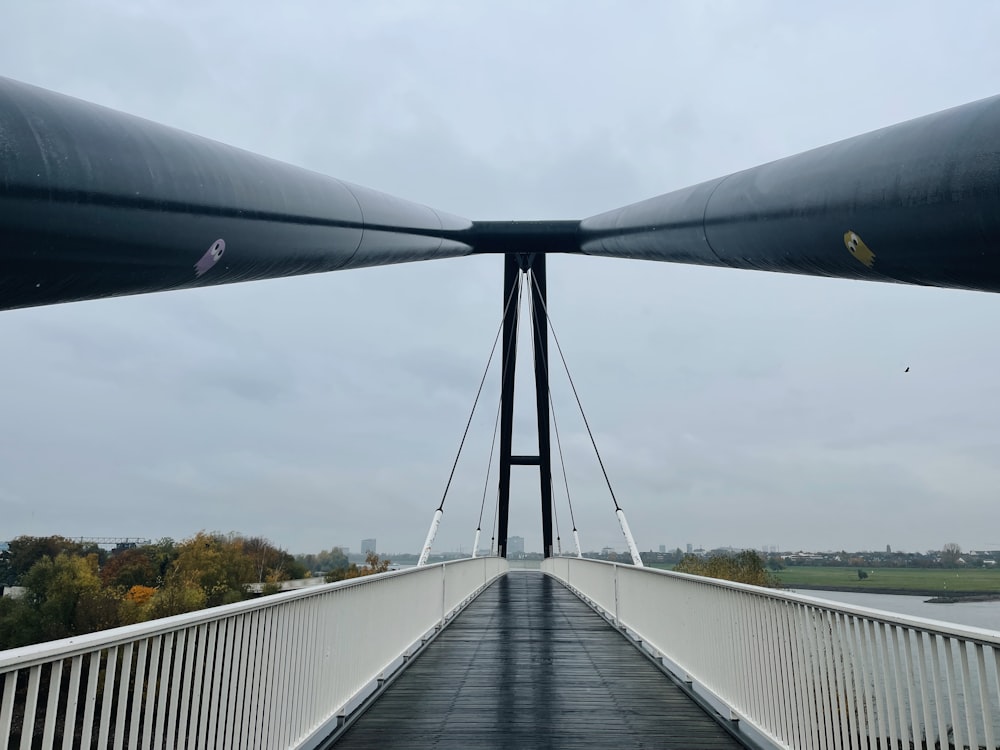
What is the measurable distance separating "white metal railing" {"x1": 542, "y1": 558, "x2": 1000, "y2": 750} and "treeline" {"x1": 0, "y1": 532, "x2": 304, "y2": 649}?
60.2 m

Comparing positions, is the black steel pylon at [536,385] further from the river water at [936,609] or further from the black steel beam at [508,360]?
the river water at [936,609]

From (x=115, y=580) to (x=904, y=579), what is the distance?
73.6 metres

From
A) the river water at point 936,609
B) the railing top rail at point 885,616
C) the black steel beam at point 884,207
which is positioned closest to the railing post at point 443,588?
the river water at point 936,609

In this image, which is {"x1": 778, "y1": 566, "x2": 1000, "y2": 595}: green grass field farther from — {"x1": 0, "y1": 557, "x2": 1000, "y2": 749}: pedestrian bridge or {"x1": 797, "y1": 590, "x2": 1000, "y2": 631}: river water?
{"x1": 0, "y1": 557, "x2": 1000, "y2": 749}: pedestrian bridge

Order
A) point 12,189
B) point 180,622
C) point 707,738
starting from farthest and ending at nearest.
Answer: point 707,738 → point 180,622 → point 12,189

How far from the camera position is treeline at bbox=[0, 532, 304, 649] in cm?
5694

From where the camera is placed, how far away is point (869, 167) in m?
3.01

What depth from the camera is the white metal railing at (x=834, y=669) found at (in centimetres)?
247

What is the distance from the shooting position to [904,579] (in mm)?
28781

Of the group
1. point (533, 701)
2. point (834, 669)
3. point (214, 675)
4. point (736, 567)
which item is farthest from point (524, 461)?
point (736, 567)

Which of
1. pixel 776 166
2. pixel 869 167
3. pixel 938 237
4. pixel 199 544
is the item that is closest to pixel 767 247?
pixel 776 166

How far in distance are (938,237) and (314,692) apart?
4.06 meters

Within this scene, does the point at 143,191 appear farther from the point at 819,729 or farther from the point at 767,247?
the point at 819,729

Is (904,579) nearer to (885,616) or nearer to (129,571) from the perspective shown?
(885,616)
